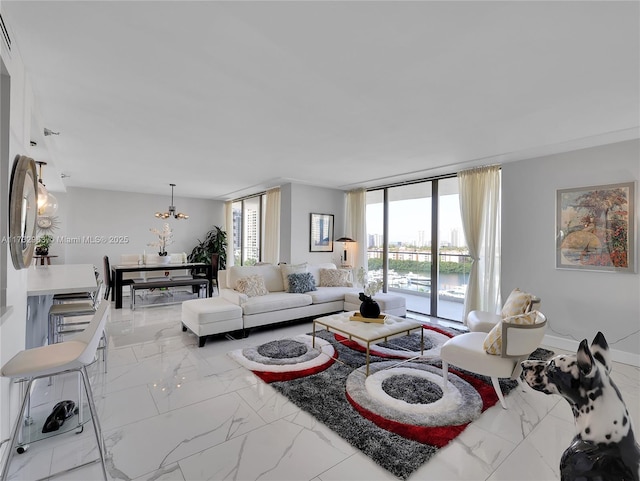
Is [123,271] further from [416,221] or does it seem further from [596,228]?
[596,228]

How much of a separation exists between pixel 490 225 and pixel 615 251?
1409 mm

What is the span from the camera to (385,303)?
15.8ft

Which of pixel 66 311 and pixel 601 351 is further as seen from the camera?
pixel 66 311

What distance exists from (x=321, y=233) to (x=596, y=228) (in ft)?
14.6

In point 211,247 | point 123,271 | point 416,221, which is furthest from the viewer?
point 211,247

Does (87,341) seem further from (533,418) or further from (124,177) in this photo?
(124,177)

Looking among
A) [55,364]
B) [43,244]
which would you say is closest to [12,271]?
[55,364]

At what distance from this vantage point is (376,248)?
6.46m

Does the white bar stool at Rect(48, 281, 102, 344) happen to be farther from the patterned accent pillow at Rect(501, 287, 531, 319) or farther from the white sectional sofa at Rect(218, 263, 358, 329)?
the patterned accent pillow at Rect(501, 287, 531, 319)

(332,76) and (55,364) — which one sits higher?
(332,76)

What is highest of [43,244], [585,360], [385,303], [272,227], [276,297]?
[272,227]

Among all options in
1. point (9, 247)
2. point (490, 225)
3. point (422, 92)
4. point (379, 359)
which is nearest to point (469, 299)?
point (490, 225)

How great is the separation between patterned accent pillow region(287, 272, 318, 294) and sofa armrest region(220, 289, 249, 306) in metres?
0.91

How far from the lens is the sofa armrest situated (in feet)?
13.9
